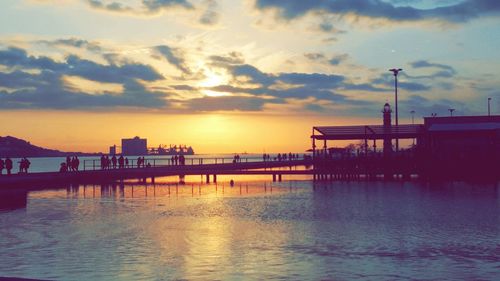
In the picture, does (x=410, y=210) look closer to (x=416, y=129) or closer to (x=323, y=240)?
(x=323, y=240)

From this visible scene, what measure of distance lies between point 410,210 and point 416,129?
25.2m

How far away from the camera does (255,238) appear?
858 inches

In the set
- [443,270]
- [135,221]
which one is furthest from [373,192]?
[443,270]

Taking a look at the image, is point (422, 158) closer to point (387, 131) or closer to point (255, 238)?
point (387, 131)

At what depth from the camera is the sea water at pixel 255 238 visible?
52.4 ft

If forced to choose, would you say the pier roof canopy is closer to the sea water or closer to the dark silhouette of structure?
the dark silhouette of structure

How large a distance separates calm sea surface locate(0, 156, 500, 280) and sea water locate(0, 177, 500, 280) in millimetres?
35

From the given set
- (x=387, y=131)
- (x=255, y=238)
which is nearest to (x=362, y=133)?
(x=387, y=131)

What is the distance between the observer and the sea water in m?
16.0

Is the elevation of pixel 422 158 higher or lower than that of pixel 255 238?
higher

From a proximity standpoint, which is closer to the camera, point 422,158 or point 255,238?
point 255,238

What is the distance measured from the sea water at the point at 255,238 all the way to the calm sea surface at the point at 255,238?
35 millimetres

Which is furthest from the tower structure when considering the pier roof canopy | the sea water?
the sea water

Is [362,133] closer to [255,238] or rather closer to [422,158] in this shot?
[422,158]
